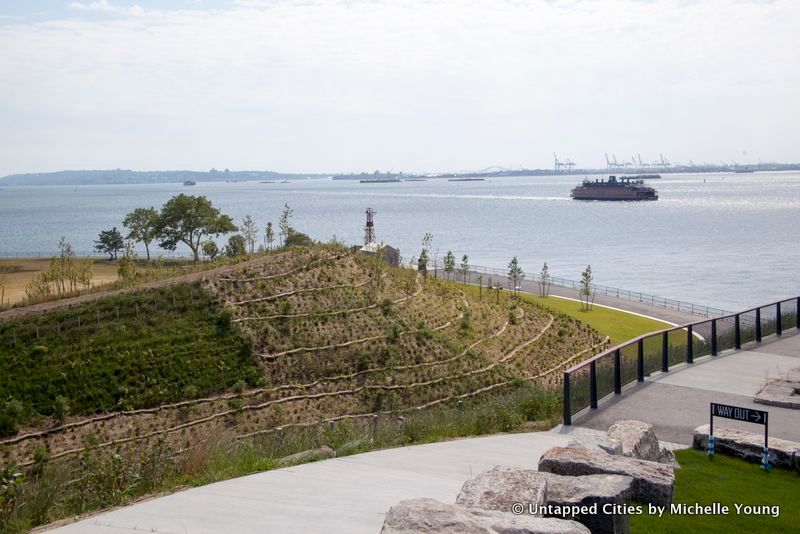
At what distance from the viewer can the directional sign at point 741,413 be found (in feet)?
28.2

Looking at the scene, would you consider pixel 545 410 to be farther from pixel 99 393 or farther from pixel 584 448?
pixel 99 393

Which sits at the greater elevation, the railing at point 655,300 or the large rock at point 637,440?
the large rock at point 637,440

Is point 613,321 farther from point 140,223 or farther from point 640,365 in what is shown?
point 140,223

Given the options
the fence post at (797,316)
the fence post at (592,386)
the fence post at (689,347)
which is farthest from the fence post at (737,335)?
the fence post at (592,386)

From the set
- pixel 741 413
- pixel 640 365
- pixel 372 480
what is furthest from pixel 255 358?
pixel 741 413

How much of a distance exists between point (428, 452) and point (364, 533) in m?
3.54

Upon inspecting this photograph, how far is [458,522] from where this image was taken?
535 cm

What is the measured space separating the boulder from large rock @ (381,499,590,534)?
104 inches

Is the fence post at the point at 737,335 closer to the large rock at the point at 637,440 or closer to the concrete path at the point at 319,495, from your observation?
the large rock at the point at 637,440

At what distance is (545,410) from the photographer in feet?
40.5

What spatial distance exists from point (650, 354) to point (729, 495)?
7.55 metres

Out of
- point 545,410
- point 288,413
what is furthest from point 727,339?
point 288,413

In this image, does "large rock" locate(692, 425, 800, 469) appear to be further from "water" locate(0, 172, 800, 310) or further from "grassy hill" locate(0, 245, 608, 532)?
"water" locate(0, 172, 800, 310)

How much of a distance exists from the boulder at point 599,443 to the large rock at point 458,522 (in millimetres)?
2640
